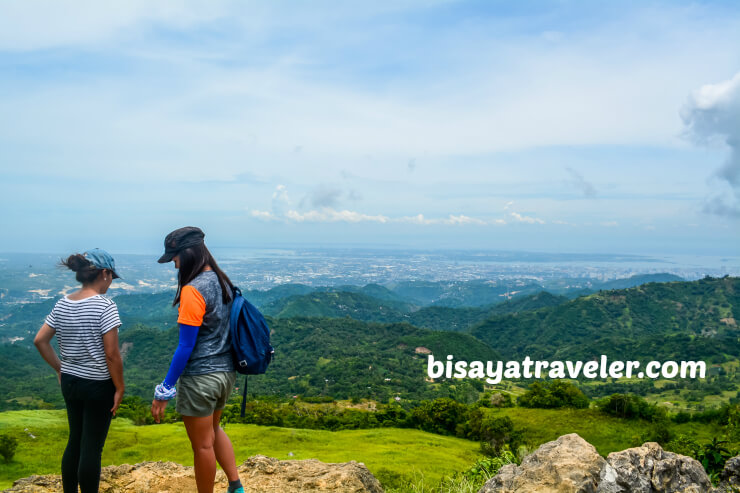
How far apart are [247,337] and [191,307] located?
59cm

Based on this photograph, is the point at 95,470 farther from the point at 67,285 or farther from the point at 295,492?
the point at 67,285

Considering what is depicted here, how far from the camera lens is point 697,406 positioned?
73.4 metres

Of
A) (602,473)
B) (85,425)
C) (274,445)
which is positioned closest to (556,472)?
(602,473)

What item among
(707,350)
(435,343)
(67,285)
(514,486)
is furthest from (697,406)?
(67,285)

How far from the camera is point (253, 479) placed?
6.14 meters

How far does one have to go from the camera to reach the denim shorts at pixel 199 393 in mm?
4160

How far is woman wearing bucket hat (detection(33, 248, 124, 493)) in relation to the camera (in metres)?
4.19

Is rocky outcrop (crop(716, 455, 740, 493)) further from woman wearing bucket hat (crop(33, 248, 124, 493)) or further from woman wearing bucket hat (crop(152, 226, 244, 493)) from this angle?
woman wearing bucket hat (crop(33, 248, 124, 493))

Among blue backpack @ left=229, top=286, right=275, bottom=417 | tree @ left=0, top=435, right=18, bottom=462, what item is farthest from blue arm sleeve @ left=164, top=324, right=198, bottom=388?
tree @ left=0, top=435, right=18, bottom=462

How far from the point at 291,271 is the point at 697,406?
152 metres

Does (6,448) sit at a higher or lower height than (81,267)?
lower

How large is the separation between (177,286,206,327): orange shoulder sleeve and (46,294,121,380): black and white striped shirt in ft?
2.17

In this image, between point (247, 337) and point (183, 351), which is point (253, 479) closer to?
point (247, 337)

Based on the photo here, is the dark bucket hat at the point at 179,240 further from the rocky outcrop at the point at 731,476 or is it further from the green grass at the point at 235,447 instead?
the green grass at the point at 235,447
